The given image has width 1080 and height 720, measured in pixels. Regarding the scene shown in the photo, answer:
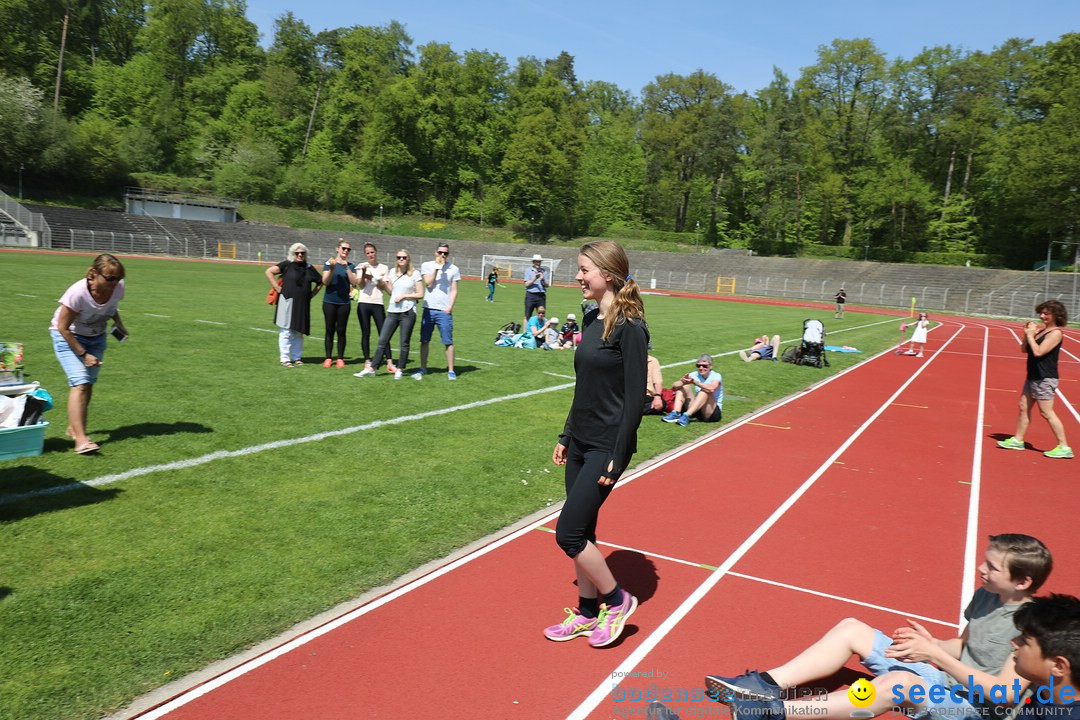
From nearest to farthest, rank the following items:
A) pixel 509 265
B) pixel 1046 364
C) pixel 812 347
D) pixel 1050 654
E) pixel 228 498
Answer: pixel 1050 654, pixel 228 498, pixel 1046 364, pixel 812 347, pixel 509 265

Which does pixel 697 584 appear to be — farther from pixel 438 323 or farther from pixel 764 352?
pixel 764 352

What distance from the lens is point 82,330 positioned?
6.71 meters

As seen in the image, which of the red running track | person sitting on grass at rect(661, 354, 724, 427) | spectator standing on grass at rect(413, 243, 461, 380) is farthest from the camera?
spectator standing on grass at rect(413, 243, 461, 380)

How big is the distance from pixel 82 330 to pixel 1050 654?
7.38 m

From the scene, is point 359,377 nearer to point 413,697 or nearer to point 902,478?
point 902,478

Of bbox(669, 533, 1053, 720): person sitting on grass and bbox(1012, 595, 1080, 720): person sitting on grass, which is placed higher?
bbox(1012, 595, 1080, 720): person sitting on grass

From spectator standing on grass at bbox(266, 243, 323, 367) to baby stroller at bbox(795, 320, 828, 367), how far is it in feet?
35.9

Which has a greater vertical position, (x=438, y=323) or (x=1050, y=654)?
(x=438, y=323)

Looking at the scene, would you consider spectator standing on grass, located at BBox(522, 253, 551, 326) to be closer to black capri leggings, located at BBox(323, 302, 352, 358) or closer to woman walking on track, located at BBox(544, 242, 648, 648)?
black capri leggings, located at BBox(323, 302, 352, 358)

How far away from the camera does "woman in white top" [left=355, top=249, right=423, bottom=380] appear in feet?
37.1

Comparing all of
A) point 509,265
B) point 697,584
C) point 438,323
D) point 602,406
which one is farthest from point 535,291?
point 509,265

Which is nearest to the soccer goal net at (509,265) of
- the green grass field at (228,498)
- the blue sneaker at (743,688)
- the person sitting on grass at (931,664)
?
the green grass field at (228,498)

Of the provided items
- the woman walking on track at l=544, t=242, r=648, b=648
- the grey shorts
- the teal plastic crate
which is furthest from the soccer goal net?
the woman walking on track at l=544, t=242, r=648, b=648

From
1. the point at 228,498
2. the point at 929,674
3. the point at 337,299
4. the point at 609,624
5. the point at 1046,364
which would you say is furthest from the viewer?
the point at 337,299
